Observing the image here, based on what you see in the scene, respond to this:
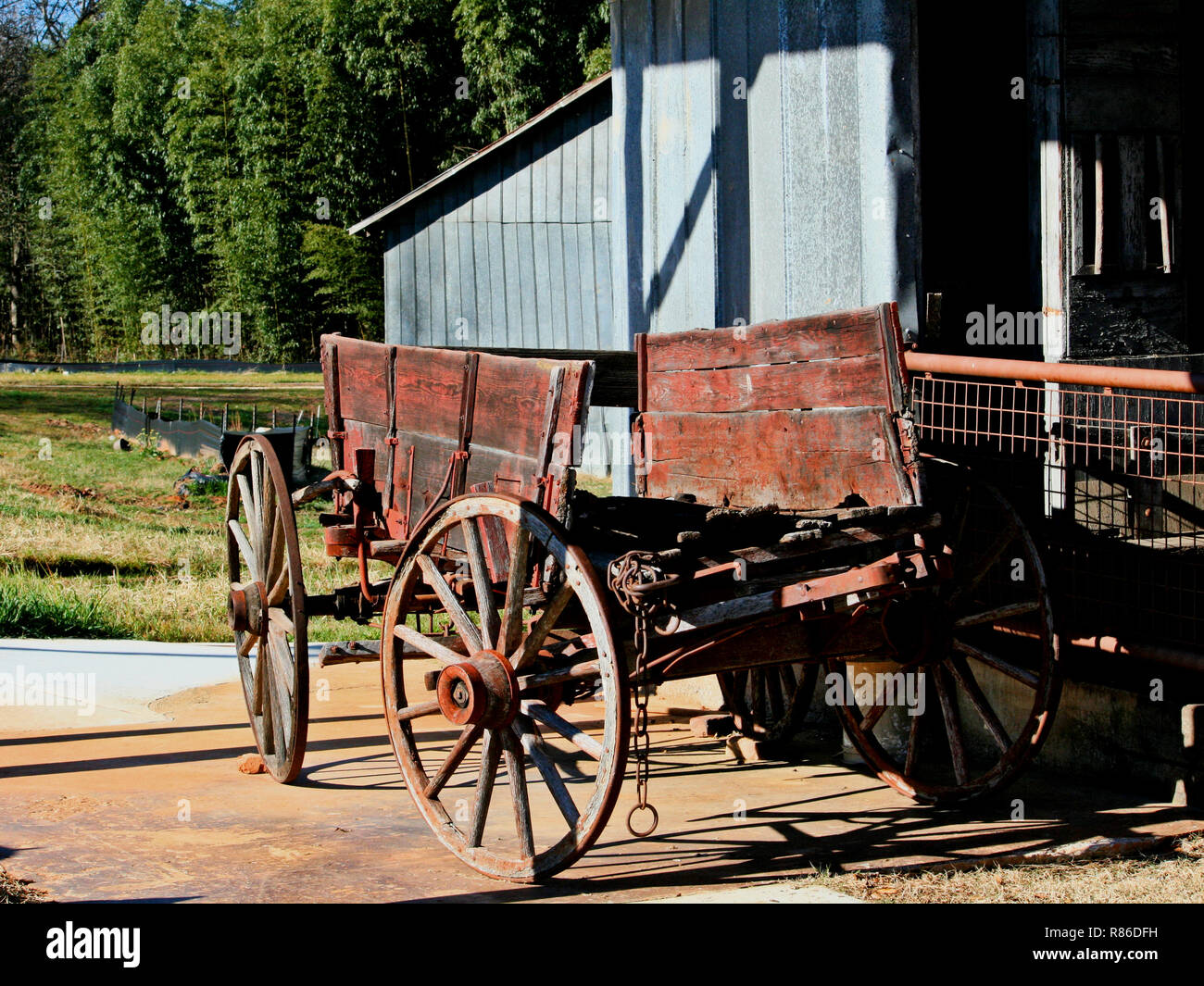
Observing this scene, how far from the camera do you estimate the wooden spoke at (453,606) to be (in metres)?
5.09

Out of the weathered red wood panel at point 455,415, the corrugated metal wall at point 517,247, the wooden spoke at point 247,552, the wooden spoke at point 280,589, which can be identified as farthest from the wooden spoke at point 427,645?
the corrugated metal wall at point 517,247

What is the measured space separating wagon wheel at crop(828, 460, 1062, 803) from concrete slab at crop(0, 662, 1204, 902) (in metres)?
0.22

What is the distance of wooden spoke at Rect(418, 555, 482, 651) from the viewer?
509 centimetres

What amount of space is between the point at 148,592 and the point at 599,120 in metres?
9.28

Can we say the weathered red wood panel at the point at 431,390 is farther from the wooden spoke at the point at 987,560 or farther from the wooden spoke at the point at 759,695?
the wooden spoke at the point at 759,695

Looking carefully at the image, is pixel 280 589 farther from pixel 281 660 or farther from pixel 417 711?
pixel 417 711

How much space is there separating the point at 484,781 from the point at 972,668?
295cm

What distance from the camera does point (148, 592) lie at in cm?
1059

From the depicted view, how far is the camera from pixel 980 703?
5809 millimetres

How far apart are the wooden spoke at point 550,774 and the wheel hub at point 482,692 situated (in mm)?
95
